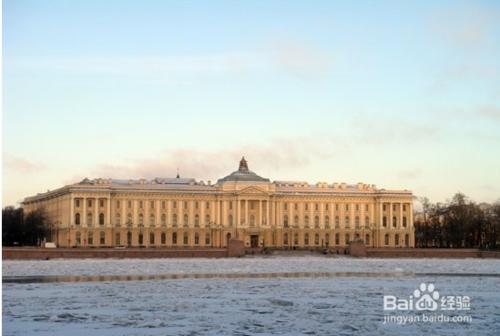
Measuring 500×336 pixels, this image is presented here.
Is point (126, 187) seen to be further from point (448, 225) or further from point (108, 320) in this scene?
point (108, 320)

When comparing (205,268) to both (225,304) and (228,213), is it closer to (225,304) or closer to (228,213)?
(225,304)

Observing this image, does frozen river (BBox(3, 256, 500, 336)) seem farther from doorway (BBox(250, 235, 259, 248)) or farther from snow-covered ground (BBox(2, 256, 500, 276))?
doorway (BBox(250, 235, 259, 248))

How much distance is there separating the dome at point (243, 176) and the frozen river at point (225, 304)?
3280 inches

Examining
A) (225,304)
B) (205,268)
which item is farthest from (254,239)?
(225,304)

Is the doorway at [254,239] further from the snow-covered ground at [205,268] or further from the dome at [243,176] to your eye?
the snow-covered ground at [205,268]

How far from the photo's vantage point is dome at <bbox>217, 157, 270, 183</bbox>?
12912 centimetres

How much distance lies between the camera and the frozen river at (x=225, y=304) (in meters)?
23.9

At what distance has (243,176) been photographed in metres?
129

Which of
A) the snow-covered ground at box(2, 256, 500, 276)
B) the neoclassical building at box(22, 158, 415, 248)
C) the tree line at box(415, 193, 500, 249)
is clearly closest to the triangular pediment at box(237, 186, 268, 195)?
the neoclassical building at box(22, 158, 415, 248)

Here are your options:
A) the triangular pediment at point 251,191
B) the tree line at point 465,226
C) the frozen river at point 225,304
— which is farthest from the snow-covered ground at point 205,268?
the triangular pediment at point 251,191

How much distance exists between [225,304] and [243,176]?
3922 inches

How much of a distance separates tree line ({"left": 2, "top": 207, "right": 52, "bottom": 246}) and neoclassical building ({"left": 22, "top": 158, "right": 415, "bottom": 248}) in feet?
9.22

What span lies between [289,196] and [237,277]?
84358mm

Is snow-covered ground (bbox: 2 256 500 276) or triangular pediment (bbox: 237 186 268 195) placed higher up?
triangular pediment (bbox: 237 186 268 195)
